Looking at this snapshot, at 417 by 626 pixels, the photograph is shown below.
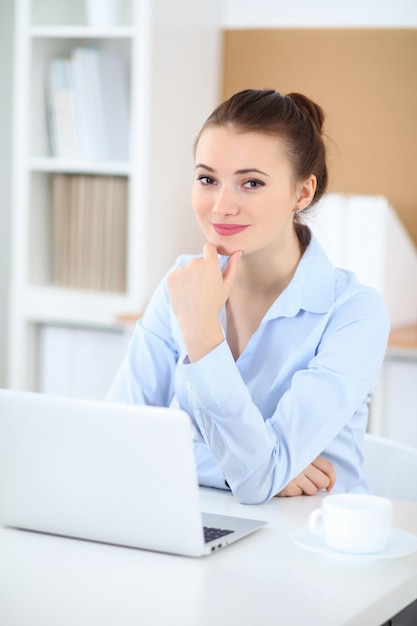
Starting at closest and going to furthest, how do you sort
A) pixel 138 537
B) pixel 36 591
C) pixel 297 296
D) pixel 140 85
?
1. pixel 36 591
2. pixel 138 537
3. pixel 297 296
4. pixel 140 85

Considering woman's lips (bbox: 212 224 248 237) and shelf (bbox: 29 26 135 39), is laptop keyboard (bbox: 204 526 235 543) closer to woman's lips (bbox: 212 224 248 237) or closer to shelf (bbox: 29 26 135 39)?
woman's lips (bbox: 212 224 248 237)

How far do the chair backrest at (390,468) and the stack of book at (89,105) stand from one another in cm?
170

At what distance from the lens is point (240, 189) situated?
5.62 ft

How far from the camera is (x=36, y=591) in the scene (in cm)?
107

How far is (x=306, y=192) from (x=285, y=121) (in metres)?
0.15

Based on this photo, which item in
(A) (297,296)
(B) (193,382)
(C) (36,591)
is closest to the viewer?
(C) (36,591)

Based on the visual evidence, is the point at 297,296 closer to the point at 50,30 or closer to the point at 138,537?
the point at 138,537

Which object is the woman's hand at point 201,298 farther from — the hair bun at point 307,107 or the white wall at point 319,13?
the white wall at point 319,13

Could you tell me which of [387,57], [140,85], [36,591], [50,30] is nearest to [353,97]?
[387,57]

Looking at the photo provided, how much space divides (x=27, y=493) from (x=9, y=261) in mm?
2595

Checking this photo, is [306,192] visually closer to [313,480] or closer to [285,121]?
[285,121]

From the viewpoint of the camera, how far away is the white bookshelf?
3.12 m

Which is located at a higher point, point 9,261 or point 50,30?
point 50,30

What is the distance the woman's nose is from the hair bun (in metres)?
0.24
